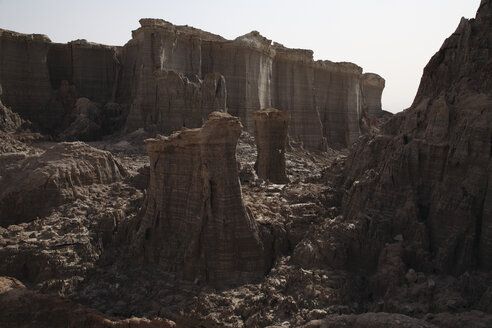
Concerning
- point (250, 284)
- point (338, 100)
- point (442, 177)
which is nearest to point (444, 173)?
point (442, 177)

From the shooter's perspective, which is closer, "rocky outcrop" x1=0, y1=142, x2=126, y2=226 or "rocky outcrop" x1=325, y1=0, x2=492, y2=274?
"rocky outcrop" x1=325, y1=0, x2=492, y2=274

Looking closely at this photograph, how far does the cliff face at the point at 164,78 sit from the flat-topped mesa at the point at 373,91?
1673cm

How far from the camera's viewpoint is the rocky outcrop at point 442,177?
41.9ft

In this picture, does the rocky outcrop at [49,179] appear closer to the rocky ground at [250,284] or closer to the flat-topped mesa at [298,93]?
the rocky ground at [250,284]

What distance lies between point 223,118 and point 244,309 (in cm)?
520

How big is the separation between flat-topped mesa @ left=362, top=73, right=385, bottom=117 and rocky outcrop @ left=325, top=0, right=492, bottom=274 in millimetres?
40399

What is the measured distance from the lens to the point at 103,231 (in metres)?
15.9

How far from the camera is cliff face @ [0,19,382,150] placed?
95.3 feet

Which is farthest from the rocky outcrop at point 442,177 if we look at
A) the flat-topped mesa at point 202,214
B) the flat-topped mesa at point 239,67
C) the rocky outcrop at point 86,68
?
the rocky outcrop at point 86,68

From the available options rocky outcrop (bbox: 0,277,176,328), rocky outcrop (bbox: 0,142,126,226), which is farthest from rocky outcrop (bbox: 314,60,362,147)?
rocky outcrop (bbox: 0,277,176,328)

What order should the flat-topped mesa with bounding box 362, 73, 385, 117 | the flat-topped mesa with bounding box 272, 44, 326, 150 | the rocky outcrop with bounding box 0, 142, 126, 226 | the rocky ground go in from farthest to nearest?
the flat-topped mesa with bounding box 362, 73, 385, 117 → the flat-topped mesa with bounding box 272, 44, 326, 150 → the rocky outcrop with bounding box 0, 142, 126, 226 → the rocky ground

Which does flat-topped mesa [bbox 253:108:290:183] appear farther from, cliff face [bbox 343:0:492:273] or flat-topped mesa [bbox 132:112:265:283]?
flat-topped mesa [bbox 132:112:265:283]

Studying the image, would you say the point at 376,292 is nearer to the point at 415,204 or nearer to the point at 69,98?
the point at 415,204

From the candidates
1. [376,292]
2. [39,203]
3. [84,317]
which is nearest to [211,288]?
[84,317]
